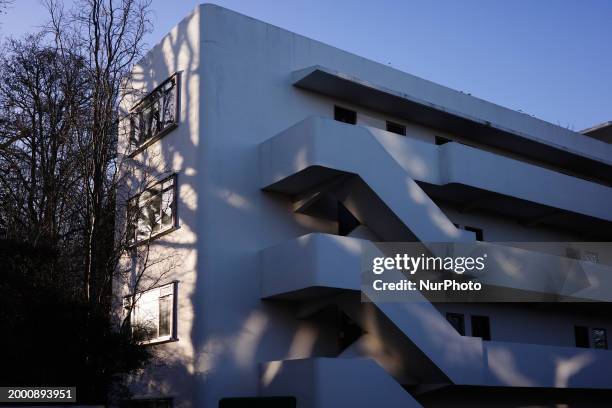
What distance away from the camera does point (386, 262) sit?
795 inches

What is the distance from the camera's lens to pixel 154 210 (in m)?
22.5

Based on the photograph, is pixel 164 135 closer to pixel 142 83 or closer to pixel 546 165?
pixel 142 83

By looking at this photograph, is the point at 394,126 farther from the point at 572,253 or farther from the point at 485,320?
the point at 572,253

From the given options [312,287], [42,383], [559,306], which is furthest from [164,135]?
[559,306]

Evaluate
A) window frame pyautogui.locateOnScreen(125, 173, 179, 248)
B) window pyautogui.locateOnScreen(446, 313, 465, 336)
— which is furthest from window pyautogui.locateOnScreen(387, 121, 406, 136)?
window frame pyautogui.locateOnScreen(125, 173, 179, 248)

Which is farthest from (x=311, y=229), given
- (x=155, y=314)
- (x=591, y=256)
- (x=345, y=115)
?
(x=591, y=256)

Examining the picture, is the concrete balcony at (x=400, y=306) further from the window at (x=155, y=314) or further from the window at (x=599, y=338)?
the window at (x=599, y=338)

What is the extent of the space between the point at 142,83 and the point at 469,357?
13.3m

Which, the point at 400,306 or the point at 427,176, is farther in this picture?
the point at 427,176

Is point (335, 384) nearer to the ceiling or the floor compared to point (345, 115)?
nearer to the floor

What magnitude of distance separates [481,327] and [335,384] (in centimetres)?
797

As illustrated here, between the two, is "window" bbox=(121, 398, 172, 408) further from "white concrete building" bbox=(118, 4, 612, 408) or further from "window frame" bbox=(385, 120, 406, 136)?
"window frame" bbox=(385, 120, 406, 136)

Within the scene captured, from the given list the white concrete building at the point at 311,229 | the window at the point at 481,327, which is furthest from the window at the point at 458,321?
the window at the point at 481,327

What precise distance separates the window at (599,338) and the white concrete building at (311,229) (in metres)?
2.21
